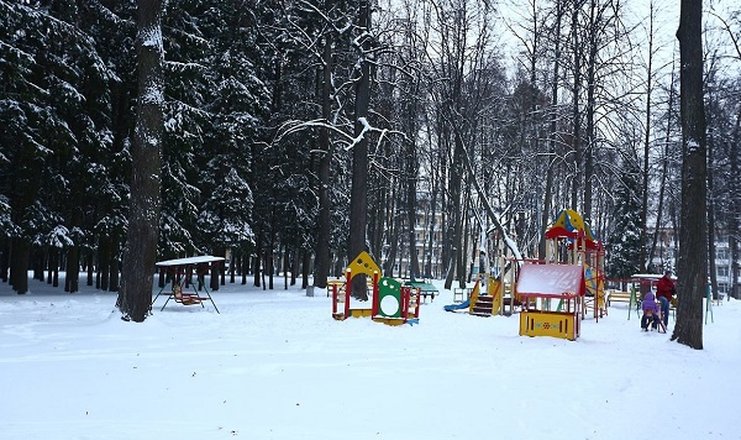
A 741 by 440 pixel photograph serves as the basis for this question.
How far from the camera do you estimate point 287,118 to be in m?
30.5

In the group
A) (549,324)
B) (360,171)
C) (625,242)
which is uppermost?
(360,171)

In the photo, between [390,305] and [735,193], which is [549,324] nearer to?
[390,305]

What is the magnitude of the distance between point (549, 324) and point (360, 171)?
9.58 meters

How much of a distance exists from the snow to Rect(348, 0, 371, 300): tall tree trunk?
6.86m

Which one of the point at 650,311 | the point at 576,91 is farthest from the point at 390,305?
the point at 576,91

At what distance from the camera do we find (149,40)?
50.1 ft

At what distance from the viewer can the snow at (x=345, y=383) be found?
22.1 feet

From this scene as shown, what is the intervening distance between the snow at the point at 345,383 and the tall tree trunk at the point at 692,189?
739 mm

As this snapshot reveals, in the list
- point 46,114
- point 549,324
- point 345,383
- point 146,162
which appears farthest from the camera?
point 46,114

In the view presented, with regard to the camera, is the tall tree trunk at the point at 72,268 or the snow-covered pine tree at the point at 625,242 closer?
the tall tree trunk at the point at 72,268

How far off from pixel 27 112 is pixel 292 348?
42.6ft

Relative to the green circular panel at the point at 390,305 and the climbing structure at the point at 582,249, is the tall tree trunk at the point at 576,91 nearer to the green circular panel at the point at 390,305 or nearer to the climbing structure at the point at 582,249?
the climbing structure at the point at 582,249

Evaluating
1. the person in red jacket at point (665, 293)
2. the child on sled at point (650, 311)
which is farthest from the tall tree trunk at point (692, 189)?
the person in red jacket at point (665, 293)

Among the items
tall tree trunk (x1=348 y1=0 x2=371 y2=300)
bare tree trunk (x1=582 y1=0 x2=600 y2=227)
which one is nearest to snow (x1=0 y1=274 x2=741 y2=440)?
tall tree trunk (x1=348 y1=0 x2=371 y2=300)
